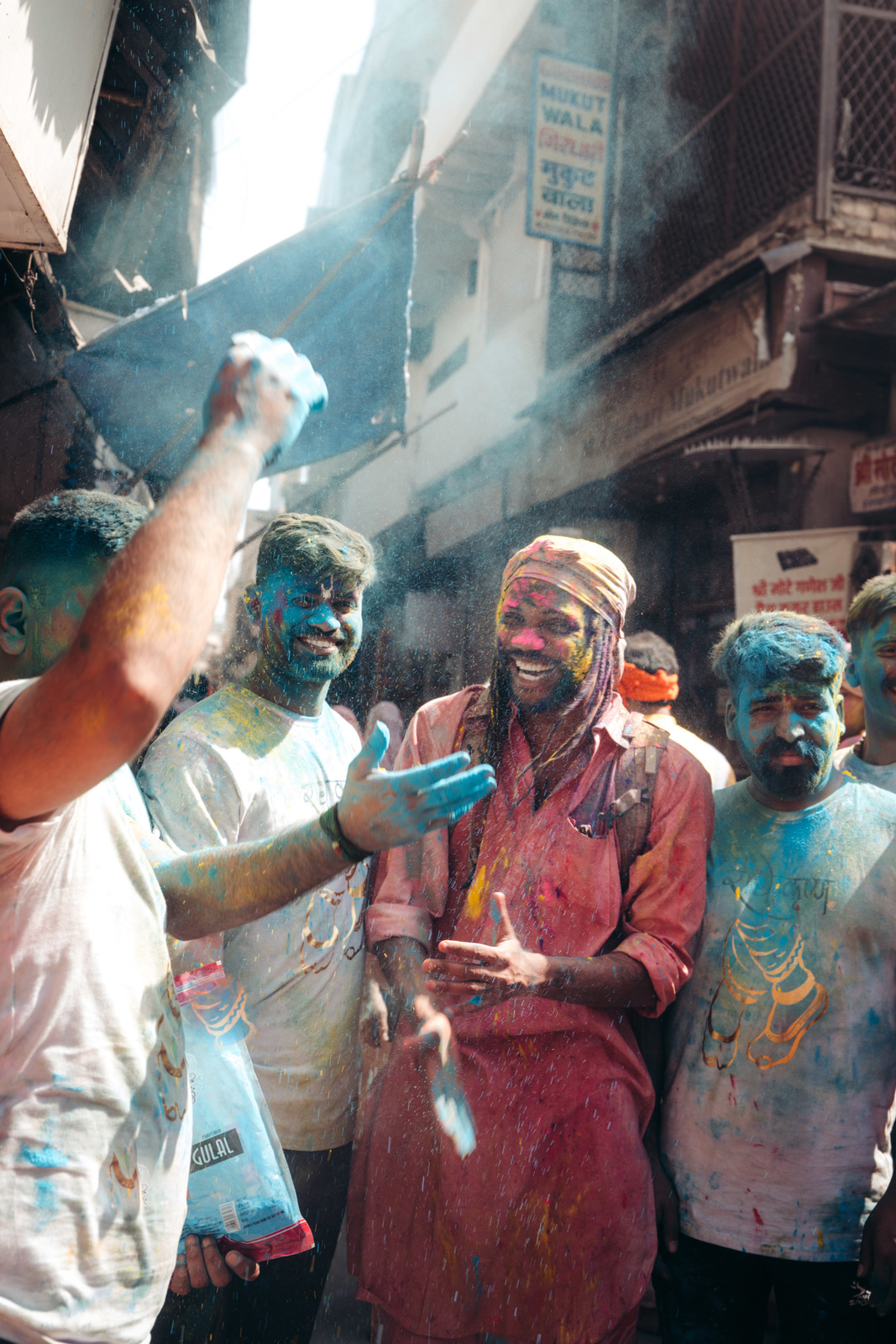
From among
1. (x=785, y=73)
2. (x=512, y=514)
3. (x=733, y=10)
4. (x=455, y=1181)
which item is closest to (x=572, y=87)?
(x=733, y=10)

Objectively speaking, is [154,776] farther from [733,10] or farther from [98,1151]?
[733,10]

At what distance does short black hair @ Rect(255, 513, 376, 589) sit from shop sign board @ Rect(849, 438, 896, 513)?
5608 mm

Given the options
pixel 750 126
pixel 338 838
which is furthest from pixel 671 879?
pixel 750 126

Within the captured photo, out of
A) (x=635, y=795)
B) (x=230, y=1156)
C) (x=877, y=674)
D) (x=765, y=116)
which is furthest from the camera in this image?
(x=765, y=116)

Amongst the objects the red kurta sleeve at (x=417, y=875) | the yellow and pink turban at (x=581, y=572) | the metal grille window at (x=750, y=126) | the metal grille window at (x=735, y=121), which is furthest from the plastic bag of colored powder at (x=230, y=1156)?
the metal grille window at (x=735, y=121)

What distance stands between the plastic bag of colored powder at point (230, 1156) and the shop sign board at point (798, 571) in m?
5.78

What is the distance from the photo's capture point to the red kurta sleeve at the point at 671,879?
2203 millimetres

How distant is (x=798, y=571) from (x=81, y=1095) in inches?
253

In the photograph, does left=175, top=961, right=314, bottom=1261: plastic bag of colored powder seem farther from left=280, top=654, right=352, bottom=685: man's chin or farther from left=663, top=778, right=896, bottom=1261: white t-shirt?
left=663, top=778, right=896, bottom=1261: white t-shirt

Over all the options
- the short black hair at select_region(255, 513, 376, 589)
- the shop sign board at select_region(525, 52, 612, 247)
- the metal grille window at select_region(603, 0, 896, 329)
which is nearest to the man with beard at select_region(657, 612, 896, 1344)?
the short black hair at select_region(255, 513, 376, 589)

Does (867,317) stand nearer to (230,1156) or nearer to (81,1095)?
(230,1156)

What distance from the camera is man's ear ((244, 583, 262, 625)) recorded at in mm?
2666

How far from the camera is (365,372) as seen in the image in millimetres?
5969

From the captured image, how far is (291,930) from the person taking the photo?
7.80 feet
